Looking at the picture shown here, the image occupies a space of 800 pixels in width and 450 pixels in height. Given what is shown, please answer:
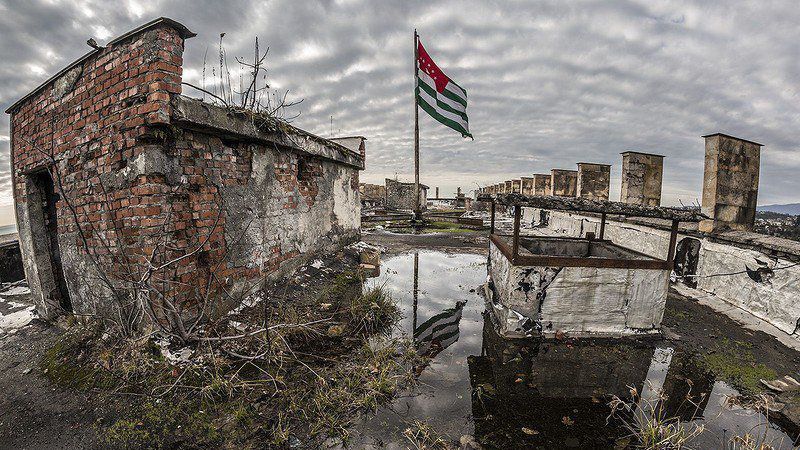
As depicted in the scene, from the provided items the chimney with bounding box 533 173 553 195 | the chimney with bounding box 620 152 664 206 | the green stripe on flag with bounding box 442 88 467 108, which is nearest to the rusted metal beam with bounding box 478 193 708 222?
the chimney with bounding box 620 152 664 206

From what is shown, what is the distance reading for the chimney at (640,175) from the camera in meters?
8.22

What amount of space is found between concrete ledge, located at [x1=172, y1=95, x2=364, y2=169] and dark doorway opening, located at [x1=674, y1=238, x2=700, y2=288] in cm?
699

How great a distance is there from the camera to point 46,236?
4684 millimetres

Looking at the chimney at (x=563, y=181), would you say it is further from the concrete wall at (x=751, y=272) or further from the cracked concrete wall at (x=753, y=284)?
the cracked concrete wall at (x=753, y=284)

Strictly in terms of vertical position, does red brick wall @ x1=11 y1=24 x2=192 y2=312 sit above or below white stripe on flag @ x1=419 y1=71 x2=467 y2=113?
below

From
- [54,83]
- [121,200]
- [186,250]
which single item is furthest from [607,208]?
[54,83]

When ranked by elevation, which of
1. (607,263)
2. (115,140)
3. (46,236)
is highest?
(115,140)

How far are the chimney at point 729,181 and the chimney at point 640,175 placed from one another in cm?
184

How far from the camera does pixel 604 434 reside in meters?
2.35

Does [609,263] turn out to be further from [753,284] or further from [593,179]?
[593,179]

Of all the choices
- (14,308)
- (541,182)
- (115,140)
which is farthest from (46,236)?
(541,182)

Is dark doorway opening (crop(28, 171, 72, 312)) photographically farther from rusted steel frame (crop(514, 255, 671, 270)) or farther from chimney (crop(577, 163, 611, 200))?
chimney (crop(577, 163, 611, 200))

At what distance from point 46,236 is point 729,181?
39.3ft

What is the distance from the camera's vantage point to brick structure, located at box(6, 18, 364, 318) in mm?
3158
